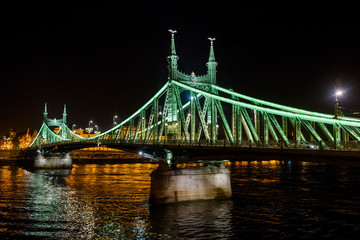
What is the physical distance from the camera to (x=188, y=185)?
2780 centimetres

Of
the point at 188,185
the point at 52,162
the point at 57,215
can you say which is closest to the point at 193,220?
the point at 188,185

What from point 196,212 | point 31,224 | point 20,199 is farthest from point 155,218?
point 20,199

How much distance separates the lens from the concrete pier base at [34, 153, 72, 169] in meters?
71.1

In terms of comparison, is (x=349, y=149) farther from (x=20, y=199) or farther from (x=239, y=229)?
(x=20, y=199)

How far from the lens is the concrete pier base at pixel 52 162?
71.1 metres

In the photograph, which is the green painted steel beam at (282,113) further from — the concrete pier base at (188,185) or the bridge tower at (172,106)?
the concrete pier base at (188,185)

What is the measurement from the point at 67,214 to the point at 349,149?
18.3m

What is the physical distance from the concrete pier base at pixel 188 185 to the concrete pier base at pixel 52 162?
162 feet

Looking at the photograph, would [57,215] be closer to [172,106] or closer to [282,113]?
[282,113]

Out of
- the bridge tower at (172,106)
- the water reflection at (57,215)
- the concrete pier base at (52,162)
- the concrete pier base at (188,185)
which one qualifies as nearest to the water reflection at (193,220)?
the concrete pier base at (188,185)

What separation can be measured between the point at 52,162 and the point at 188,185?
51753 mm

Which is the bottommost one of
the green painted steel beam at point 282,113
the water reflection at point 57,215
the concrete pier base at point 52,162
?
the water reflection at point 57,215

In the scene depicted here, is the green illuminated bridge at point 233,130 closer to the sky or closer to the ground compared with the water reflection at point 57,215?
closer to the sky

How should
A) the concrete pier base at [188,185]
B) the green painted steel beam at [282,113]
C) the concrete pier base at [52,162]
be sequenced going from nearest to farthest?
the green painted steel beam at [282,113], the concrete pier base at [188,185], the concrete pier base at [52,162]
